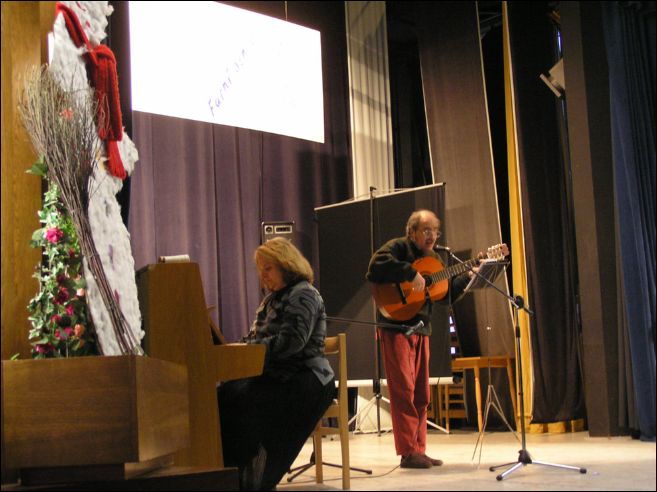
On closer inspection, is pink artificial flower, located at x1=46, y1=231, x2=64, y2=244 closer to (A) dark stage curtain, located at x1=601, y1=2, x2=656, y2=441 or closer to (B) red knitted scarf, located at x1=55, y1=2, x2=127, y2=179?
(B) red knitted scarf, located at x1=55, y1=2, x2=127, y2=179

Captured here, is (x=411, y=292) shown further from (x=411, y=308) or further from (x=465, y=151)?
(x=465, y=151)

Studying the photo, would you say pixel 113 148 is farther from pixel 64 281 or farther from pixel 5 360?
pixel 5 360

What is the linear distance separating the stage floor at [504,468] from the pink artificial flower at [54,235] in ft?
4.71

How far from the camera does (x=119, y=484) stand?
7.16ft

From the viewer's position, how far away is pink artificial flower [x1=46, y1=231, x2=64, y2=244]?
2402mm

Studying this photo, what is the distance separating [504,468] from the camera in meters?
3.58

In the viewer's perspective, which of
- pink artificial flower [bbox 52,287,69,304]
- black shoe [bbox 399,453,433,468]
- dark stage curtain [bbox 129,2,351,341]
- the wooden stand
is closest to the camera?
the wooden stand

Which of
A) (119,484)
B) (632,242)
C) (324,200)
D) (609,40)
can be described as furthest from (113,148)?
Answer: (324,200)

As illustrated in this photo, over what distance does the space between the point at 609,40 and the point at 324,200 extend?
10.6 ft

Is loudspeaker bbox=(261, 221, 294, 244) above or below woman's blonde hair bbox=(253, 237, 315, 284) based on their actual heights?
above

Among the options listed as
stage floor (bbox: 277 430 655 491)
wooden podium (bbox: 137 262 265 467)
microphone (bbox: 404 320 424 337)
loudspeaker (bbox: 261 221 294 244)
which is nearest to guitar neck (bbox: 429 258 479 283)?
microphone (bbox: 404 320 424 337)

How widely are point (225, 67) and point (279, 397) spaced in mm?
2074

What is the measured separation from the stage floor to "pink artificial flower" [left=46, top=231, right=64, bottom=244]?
1.44 m

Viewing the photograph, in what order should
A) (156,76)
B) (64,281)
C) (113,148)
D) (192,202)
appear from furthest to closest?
(192,202) → (156,76) → (113,148) → (64,281)
